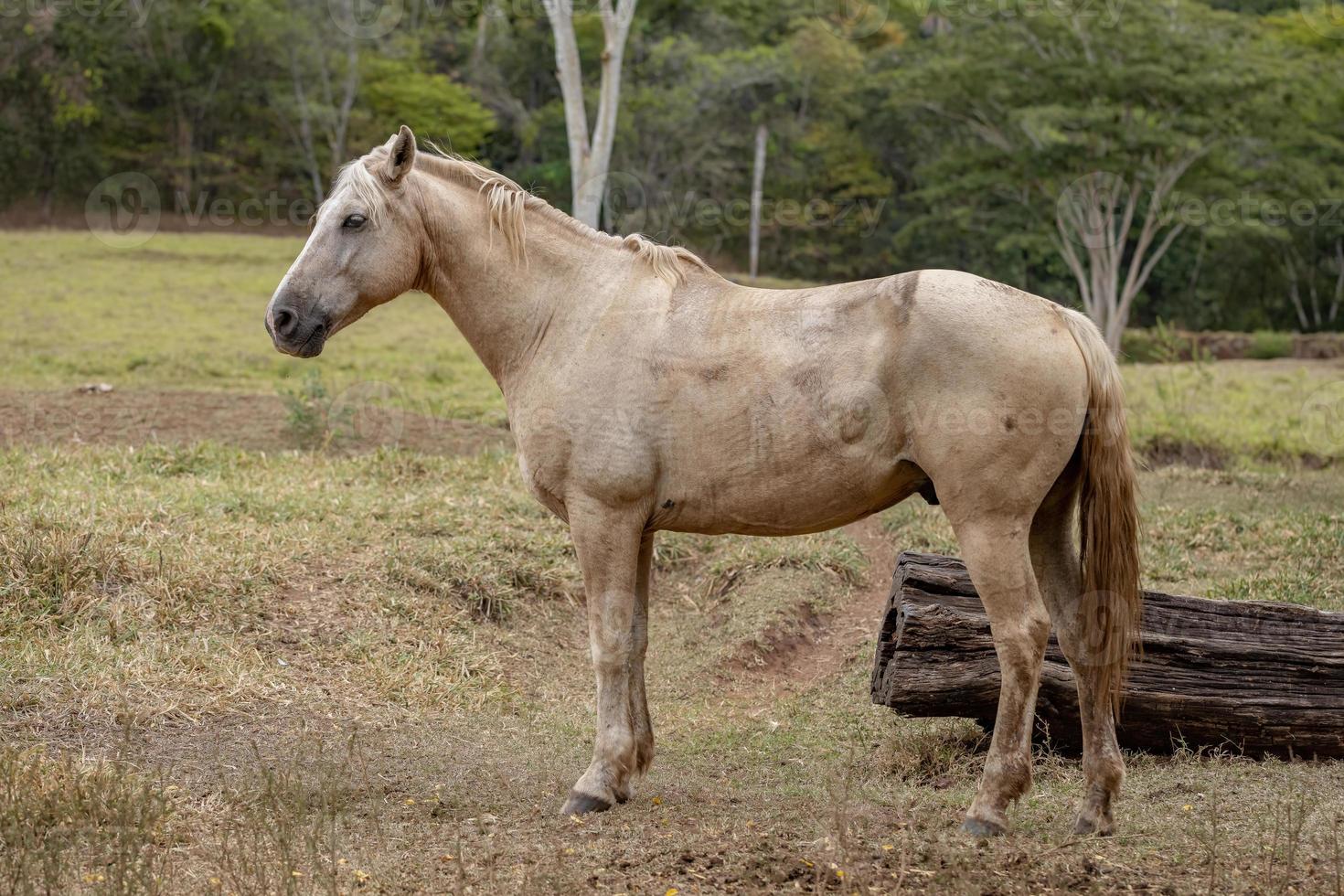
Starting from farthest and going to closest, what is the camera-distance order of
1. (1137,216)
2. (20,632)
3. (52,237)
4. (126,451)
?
(1137,216)
(52,237)
(126,451)
(20,632)

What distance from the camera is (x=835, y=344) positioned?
190 inches

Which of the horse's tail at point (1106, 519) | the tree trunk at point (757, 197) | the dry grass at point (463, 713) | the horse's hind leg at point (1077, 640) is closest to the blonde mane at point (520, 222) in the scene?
the horse's tail at point (1106, 519)

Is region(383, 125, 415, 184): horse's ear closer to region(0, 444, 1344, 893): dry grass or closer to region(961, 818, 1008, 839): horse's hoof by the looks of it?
region(0, 444, 1344, 893): dry grass

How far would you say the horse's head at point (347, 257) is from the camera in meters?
5.07

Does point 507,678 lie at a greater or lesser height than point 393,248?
lesser

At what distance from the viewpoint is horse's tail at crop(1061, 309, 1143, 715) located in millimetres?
4727

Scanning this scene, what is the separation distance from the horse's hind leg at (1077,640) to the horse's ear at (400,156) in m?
2.92

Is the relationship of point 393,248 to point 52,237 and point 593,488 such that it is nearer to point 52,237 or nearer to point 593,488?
point 593,488

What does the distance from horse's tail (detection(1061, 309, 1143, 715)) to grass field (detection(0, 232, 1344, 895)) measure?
2.35 feet

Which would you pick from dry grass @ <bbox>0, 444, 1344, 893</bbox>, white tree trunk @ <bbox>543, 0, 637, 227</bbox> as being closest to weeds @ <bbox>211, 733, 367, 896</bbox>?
dry grass @ <bbox>0, 444, 1344, 893</bbox>

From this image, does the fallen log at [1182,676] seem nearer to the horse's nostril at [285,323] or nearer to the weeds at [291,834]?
the weeds at [291,834]

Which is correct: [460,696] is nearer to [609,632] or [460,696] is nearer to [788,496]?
[609,632]

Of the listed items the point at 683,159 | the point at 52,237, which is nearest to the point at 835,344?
the point at 52,237

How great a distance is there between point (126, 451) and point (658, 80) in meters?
32.4
